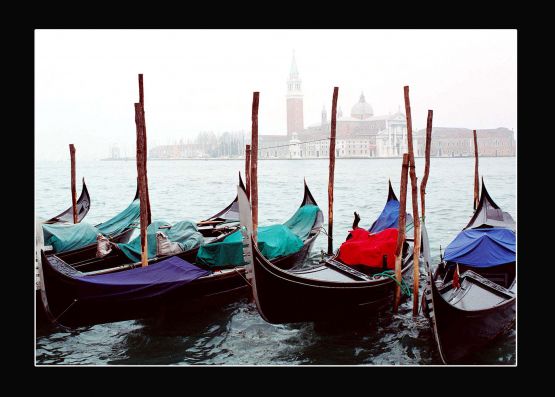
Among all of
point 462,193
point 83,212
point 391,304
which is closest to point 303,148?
point 462,193

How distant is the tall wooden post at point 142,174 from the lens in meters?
3.90

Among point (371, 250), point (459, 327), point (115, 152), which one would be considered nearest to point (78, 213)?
point (371, 250)

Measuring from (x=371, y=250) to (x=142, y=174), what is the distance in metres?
1.61

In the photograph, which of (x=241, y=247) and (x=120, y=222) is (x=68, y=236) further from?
(x=241, y=247)

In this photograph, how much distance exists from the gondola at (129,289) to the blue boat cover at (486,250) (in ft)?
4.68

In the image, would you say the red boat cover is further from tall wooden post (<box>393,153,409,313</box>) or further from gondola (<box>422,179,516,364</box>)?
gondola (<box>422,179,516,364</box>)

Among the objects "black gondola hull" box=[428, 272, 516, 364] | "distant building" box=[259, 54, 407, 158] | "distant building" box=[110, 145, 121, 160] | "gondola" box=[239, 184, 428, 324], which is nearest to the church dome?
"distant building" box=[259, 54, 407, 158]

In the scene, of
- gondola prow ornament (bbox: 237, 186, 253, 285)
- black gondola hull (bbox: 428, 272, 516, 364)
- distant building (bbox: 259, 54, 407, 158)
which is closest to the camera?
gondola prow ornament (bbox: 237, 186, 253, 285)

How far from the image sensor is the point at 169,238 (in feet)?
14.4

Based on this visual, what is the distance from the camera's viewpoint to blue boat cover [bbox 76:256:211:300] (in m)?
3.24

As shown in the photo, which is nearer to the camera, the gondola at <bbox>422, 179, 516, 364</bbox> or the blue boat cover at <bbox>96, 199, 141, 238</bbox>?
the gondola at <bbox>422, 179, 516, 364</bbox>

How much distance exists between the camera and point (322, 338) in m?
3.52

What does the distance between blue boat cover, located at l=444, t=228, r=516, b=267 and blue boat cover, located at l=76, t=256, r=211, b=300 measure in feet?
5.54

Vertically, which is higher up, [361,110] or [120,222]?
[361,110]
